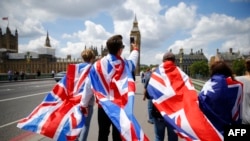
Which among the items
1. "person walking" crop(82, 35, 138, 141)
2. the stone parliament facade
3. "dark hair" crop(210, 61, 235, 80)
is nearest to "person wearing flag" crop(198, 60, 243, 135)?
"dark hair" crop(210, 61, 235, 80)

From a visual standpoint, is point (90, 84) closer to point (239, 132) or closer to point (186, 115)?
point (186, 115)

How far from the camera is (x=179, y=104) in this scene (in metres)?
4.64

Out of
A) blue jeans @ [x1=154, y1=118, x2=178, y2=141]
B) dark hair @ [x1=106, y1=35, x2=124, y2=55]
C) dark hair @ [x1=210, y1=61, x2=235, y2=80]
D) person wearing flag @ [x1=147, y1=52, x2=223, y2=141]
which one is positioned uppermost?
dark hair @ [x1=106, y1=35, x2=124, y2=55]

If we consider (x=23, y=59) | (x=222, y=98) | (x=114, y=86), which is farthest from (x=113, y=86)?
(x=23, y=59)

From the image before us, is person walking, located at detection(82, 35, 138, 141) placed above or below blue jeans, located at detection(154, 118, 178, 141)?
above

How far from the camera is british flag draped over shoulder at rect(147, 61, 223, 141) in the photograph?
13.8 ft

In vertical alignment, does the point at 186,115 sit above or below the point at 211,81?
below

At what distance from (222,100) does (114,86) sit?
5.32 ft

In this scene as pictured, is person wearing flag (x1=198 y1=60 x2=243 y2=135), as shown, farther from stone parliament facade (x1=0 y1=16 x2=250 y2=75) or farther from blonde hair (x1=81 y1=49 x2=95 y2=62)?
stone parliament facade (x1=0 y1=16 x2=250 y2=75)

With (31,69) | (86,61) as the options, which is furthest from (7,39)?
(86,61)

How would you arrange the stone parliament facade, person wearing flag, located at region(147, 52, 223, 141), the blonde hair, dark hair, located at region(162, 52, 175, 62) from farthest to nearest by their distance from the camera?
1. the stone parliament facade
2. the blonde hair
3. dark hair, located at region(162, 52, 175, 62)
4. person wearing flag, located at region(147, 52, 223, 141)

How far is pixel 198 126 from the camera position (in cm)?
425

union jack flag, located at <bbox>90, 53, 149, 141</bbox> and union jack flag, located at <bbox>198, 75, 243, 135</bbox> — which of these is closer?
union jack flag, located at <bbox>198, 75, 243, 135</bbox>

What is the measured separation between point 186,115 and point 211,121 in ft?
1.35
